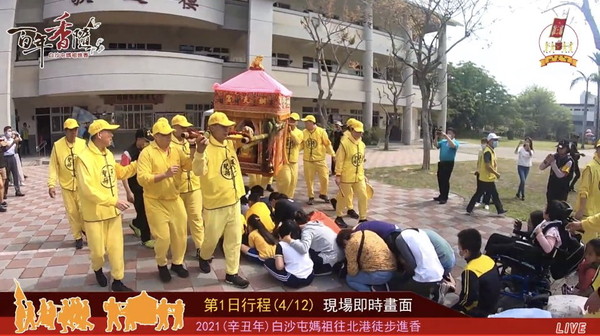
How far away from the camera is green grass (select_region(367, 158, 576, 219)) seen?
6.55m

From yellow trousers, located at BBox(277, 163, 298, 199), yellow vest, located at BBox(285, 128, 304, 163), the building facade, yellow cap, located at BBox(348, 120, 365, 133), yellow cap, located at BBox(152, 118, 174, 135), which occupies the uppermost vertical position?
the building facade

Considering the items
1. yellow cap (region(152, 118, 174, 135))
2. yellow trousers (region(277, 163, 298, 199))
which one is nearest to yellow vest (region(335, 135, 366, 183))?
yellow trousers (region(277, 163, 298, 199))

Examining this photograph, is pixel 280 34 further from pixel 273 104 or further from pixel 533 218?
pixel 533 218

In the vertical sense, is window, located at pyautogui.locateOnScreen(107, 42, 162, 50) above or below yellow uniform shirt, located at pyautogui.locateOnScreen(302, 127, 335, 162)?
above

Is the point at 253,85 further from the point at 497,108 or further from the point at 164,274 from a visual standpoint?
the point at 497,108

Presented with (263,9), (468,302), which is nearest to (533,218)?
(468,302)

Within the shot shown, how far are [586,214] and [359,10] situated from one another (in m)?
13.6

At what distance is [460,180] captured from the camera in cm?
903

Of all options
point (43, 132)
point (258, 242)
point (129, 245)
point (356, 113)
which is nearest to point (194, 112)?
point (43, 132)

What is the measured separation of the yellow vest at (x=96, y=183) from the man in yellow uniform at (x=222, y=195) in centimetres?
68

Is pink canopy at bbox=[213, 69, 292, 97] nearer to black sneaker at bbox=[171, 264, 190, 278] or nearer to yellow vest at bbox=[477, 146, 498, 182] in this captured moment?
black sneaker at bbox=[171, 264, 190, 278]

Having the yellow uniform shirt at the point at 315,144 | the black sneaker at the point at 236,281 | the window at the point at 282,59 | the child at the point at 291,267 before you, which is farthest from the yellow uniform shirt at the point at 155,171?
the window at the point at 282,59

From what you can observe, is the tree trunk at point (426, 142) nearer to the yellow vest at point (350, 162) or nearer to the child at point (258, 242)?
the yellow vest at point (350, 162)

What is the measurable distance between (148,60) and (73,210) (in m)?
9.48
